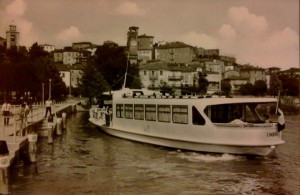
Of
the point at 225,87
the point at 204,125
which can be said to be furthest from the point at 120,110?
the point at 225,87

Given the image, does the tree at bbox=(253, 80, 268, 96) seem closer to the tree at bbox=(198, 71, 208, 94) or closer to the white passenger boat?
the tree at bbox=(198, 71, 208, 94)

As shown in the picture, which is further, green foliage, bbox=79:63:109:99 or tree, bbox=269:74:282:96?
tree, bbox=269:74:282:96

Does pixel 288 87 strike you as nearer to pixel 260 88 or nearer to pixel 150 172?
pixel 260 88

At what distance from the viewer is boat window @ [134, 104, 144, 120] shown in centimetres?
1220

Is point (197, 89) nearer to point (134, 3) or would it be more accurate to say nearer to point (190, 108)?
point (190, 108)

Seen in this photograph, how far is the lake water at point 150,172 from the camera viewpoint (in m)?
7.32

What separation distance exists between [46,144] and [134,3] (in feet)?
17.9

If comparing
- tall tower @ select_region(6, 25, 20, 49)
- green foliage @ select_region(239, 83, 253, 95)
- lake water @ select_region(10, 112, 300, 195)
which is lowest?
lake water @ select_region(10, 112, 300, 195)

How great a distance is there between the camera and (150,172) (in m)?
8.52

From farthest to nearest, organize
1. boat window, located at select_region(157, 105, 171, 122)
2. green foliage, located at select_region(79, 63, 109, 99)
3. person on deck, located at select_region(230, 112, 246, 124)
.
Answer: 1. green foliage, located at select_region(79, 63, 109, 99)
2. boat window, located at select_region(157, 105, 171, 122)
3. person on deck, located at select_region(230, 112, 246, 124)

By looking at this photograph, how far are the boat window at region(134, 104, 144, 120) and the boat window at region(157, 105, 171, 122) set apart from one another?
2.84ft

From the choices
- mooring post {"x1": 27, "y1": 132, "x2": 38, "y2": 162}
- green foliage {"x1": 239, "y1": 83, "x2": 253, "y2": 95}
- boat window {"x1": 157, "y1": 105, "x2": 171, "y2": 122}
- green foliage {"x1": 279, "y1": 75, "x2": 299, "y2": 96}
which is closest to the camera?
mooring post {"x1": 27, "y1": 132, "x2": 38, "y2": 162}

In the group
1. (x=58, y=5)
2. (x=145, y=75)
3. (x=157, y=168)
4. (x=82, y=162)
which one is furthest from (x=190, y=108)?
(x=145, y=75)

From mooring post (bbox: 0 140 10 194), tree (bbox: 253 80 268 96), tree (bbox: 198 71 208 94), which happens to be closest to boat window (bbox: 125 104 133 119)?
mooring post (bbox: 0 140 10 194)
